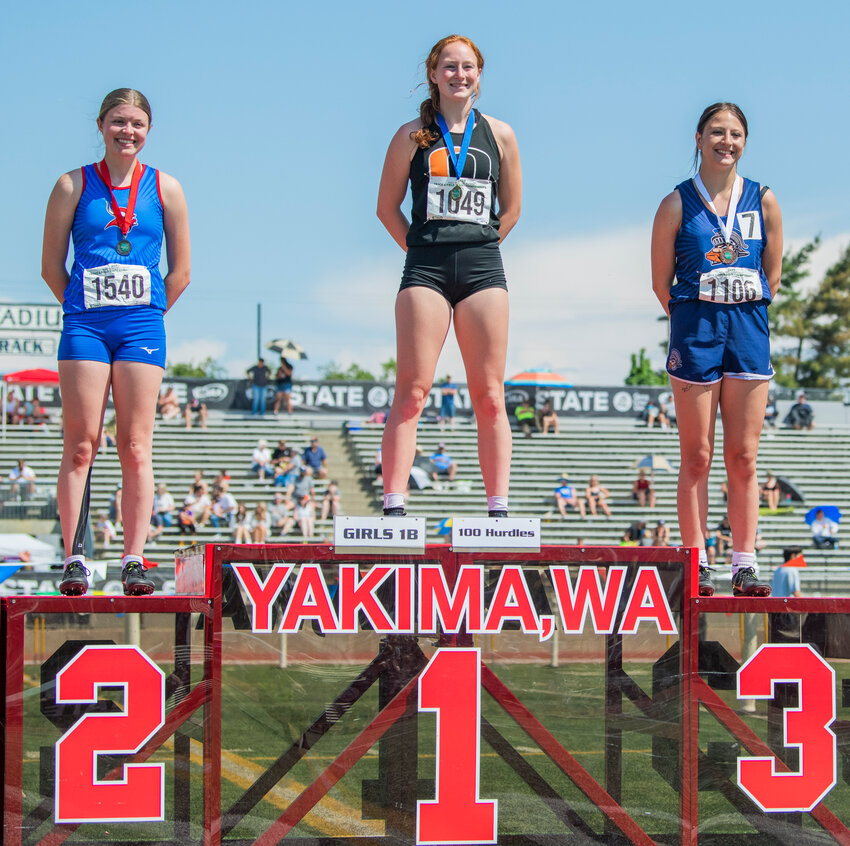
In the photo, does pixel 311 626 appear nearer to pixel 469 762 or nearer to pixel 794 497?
pixel 469 762

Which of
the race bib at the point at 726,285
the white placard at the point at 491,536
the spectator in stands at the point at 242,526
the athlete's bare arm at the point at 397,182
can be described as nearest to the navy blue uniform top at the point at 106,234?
the athlete's bare arm at the point at 397,182

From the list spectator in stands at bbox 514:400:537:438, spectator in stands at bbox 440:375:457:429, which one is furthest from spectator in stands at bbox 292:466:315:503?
spectator in stands at bbox 514:400:537:438

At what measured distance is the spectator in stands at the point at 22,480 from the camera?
1831 cm

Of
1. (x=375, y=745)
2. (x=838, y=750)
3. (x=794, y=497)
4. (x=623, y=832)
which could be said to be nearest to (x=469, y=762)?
(x=375, y=745)

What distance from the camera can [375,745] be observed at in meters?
3.65

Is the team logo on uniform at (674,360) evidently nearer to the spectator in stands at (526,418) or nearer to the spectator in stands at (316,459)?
the spectator in stands at (316,459)

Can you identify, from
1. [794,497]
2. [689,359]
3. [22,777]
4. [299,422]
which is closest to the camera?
[22,777]

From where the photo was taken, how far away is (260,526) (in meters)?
17.4

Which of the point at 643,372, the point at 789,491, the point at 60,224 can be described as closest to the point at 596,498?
the point at 789,491

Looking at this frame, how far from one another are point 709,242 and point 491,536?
57.9 inches

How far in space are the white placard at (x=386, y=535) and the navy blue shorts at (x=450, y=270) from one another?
1.00 meters

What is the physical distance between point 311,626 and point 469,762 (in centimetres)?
66

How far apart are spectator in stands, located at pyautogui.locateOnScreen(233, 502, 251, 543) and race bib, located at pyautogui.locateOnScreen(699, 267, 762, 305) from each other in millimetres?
13436

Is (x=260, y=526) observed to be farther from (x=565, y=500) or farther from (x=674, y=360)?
(x=674, y=360)
